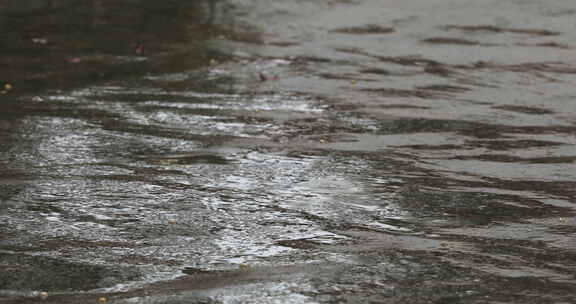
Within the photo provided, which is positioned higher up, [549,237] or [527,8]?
[527,8]

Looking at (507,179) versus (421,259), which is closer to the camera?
(421,259)

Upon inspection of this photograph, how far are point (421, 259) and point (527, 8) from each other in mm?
7020

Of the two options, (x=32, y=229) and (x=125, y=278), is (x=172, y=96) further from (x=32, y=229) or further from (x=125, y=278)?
(x=125, y=278)

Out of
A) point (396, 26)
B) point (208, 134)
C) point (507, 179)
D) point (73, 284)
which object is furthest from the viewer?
point (396, 26)

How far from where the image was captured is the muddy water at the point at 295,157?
496 centimetres

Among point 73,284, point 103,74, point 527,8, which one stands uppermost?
point 527,8

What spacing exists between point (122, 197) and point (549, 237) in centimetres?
248

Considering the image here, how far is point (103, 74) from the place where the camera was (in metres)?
9.65

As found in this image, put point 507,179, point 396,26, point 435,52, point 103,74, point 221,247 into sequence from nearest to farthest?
point 221,247 → point 507,179 → point 103,74 → point 435,52 → point 396,26

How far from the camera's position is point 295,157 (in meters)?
7.02

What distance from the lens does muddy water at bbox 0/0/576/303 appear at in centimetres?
496

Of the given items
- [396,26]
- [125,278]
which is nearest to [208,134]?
[125,278]

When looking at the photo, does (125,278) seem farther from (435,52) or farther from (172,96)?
(435,52)

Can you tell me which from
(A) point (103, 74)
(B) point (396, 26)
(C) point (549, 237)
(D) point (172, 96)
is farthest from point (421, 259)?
(B) point (396, 26)
